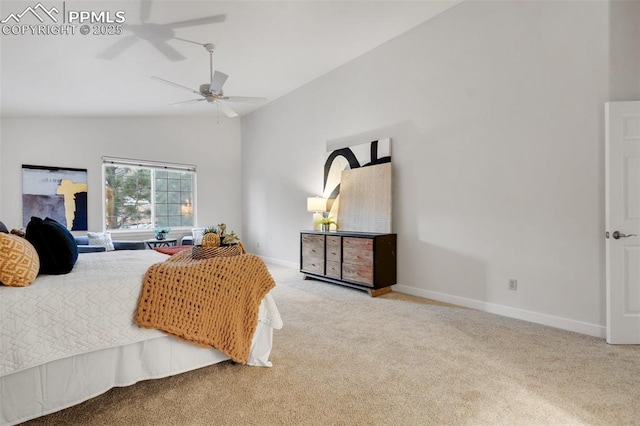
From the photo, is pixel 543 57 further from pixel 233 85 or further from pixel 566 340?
pixel 233 85

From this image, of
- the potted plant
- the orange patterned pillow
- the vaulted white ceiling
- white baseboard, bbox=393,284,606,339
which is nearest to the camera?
the orange patterned pillow

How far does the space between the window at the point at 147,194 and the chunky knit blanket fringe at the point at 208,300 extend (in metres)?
4.69

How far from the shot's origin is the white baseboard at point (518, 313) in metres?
2.82

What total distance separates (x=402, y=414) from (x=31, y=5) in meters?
4.07

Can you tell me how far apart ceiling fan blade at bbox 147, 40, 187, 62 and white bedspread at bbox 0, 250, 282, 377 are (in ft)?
9.09

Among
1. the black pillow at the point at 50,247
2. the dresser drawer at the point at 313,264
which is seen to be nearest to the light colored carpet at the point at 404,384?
the black pillow at the point at 50,247

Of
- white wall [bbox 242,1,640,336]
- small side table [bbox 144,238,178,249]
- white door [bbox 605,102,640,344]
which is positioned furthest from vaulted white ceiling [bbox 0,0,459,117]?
small side table [bbox 144,238,178,249]

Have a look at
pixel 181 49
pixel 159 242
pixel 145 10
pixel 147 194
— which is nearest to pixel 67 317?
pixel 145 10

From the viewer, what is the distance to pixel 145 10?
2998 millimetres

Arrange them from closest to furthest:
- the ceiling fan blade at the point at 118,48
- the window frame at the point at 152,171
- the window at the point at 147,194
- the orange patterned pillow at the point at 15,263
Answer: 1. the orange patterned pillow at the point at 15,263
2. the ceiling fan blade at the point at 118,48
3. the window frame at the point at 152,171
4. the window at the point at 147,194

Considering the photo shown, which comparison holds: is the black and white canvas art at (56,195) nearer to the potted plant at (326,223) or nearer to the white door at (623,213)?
the potted plant at (326,223)

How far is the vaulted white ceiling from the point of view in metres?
3.14

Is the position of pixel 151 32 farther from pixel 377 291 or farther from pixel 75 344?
pixel 377 291

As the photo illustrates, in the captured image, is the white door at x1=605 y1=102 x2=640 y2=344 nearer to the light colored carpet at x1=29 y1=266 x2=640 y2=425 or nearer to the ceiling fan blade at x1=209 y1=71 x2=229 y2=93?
the light colored carpet at x1=29 y1=266 x2=640 y2=425
